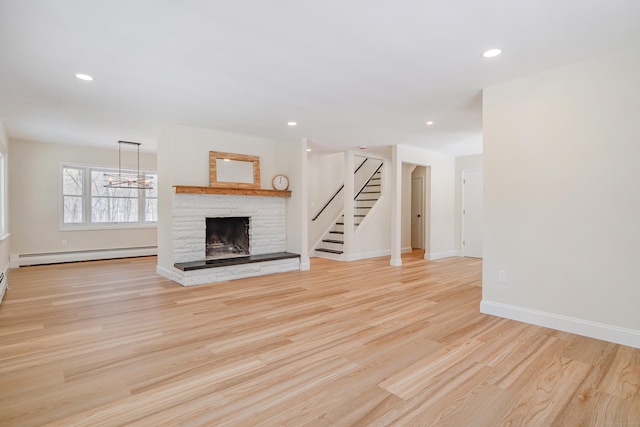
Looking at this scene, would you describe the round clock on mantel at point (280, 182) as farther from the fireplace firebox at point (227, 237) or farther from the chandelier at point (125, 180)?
the chandelier at point (125, 180)

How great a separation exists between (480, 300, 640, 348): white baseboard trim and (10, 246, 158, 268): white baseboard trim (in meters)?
7.42

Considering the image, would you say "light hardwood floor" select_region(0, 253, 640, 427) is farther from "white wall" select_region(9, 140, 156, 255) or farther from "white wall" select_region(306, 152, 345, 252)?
"white wall" select_region(306, 152, 345, 252)

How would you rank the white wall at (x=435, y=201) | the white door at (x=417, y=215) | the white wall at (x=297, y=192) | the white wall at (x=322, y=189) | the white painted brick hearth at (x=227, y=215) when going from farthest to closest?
the white door at (x=417, y=215) < the white wall at (x=322, y=189) < the white wall at (x=435, y=201) < the white wall at (x=297, y=192) < the white painted brick hearth at (x=227, y=215)

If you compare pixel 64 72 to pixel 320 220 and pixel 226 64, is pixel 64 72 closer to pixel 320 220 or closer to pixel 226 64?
pixel 226 64

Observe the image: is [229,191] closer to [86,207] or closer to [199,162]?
[199,162]

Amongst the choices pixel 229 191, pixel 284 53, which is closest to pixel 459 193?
pixel 229 191

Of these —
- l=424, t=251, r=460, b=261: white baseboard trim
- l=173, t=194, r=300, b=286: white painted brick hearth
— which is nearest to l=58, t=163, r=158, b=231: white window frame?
l=173, t=194, r=300, b=286: white painted brick hearth

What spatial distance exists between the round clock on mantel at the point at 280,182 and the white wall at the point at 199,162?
11 cm

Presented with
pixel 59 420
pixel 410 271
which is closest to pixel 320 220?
pixel 410 271

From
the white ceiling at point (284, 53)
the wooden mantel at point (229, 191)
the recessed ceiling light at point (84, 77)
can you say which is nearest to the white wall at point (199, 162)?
the wooden mantel at point (229, 191)

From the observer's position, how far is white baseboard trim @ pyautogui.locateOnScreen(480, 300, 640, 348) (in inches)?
108

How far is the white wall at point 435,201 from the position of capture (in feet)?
22.2

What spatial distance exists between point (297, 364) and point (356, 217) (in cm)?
633

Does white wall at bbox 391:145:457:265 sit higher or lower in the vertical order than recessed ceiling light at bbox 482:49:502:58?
lower
